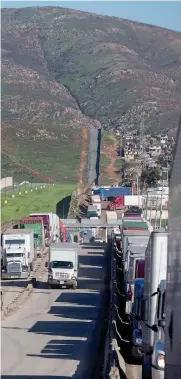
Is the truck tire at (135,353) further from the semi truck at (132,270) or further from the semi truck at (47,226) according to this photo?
the semi truck at (47,226)

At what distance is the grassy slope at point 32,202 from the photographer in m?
49.8

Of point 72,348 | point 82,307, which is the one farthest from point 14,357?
point 82,307

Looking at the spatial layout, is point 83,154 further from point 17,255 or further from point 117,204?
point 17,255

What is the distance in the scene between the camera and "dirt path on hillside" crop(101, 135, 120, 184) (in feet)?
270

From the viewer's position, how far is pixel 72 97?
589ft

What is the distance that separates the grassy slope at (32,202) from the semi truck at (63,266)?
23.8 metres

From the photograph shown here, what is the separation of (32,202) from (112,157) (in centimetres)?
3761

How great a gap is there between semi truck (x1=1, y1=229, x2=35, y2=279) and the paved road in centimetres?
156

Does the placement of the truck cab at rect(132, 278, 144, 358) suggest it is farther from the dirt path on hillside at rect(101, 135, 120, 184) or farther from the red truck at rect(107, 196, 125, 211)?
the dirt path on hillside at rect(101, 135, 120, 184)

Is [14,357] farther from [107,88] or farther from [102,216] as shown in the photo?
[107,88]

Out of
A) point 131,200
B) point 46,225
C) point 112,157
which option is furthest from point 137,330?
point 112,157

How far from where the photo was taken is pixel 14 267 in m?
23.7

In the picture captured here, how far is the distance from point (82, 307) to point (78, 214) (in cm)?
3079

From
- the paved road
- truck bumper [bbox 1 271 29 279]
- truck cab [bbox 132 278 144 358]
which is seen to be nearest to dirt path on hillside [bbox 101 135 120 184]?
truck bumper [bbox 1 271 29 279]
